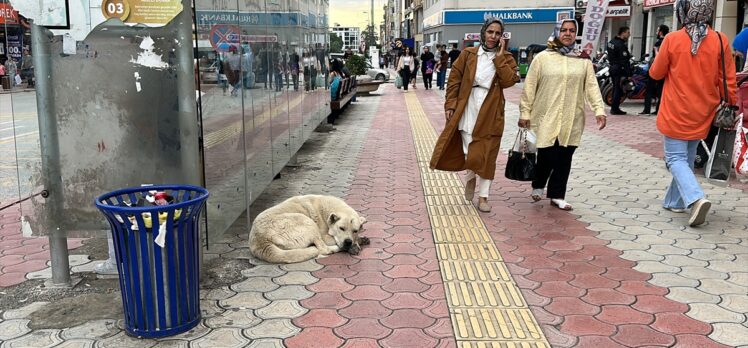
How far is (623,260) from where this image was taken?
14.2 feet

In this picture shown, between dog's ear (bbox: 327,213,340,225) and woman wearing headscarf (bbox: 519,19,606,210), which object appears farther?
woman wearing headscarf (bbox: 519,19,606,210)

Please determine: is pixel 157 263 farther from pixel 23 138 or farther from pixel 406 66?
pixel 406 66

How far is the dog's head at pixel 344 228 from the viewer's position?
14.7ft

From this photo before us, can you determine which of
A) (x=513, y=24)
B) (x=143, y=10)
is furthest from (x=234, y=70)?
(x=513, y=24)

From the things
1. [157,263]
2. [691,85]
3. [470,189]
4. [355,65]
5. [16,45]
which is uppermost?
[355,65]

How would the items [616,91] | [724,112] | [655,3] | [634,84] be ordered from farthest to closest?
1. [655,3]
2. [634,84]
3. [616,91]
4. [724,112]

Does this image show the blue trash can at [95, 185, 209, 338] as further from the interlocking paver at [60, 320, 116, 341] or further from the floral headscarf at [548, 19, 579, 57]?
the floral headscarf at [548, 19, 579, 57]

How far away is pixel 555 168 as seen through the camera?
18.9 feet

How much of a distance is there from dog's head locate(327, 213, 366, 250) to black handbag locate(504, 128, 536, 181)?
181 centimetres

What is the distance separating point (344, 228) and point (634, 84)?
38.0 ft

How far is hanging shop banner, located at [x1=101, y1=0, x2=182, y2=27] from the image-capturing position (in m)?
3.40

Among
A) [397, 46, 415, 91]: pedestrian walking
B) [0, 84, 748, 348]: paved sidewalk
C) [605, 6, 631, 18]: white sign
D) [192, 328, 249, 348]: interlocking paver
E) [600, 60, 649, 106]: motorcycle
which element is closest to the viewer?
[192, 328, 249, 348]: interlocking paver

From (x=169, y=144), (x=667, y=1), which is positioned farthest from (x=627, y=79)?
(x=169, y=144)

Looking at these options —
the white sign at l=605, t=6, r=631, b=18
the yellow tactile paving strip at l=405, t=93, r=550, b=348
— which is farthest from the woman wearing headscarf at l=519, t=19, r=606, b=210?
the white sign at l=605, t=6, r=631, b=18
